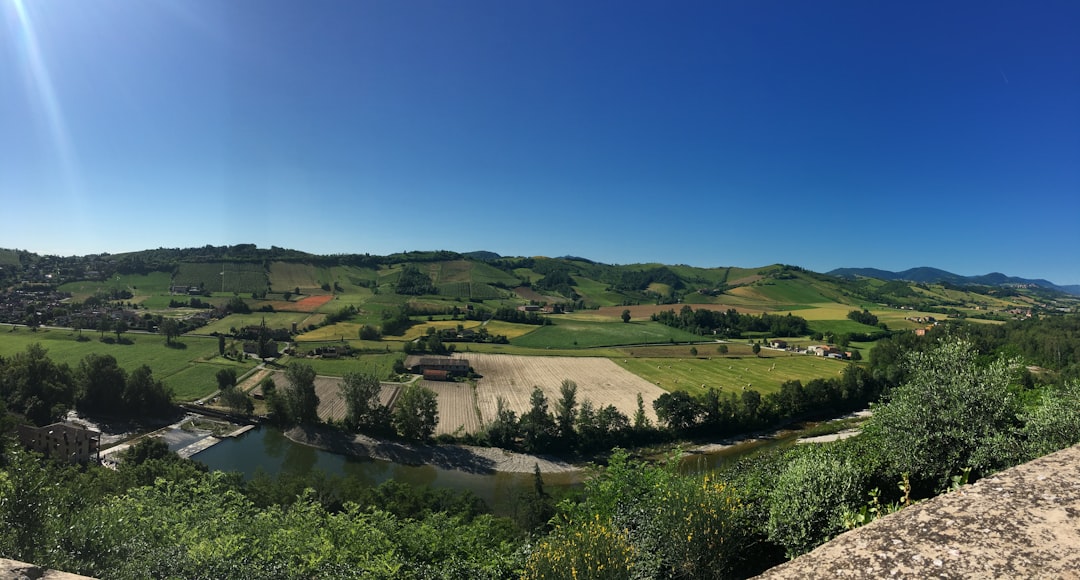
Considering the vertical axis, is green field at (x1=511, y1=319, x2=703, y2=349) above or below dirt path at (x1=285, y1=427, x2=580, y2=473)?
above

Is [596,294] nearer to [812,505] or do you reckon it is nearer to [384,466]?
[384,466]

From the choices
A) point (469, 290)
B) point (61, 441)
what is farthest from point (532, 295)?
point (61, 441)

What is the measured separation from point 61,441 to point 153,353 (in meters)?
37.3

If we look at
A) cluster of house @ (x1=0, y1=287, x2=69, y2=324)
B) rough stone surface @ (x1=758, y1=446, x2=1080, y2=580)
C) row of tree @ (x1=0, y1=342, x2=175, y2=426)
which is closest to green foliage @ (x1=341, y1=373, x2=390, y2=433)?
row of tree @ (x1=0, y1=342, x2=175, y2=426)

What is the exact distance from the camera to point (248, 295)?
119 meters

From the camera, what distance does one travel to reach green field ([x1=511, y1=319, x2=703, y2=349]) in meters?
89.7

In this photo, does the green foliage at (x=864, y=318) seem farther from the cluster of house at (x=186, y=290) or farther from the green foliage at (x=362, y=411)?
the cluster of house at (x=186, y=290)

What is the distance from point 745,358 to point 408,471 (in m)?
60.9

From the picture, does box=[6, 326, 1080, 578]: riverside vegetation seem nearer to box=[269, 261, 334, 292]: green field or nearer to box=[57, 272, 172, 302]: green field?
box=[57, 272, 172, 302]: green field

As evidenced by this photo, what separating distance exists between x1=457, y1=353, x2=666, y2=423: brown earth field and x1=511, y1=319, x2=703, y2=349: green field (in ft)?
38.0

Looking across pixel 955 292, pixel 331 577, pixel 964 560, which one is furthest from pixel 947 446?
pixel 955 292

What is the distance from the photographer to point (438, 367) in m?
66.6

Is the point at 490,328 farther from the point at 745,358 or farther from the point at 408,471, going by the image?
the point at 408,471

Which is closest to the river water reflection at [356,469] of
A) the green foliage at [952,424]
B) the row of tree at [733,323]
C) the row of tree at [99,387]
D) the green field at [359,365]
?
the row of tree at [99,387]
